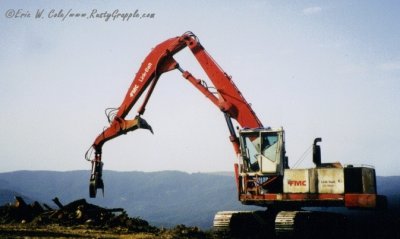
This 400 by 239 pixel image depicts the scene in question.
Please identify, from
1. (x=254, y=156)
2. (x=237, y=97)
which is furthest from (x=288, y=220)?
(x=237, y=97)

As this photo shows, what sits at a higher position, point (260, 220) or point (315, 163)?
point (315, 163)

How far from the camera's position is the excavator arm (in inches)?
704

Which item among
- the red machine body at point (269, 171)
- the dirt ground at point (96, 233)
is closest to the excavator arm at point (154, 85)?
the red machine body at point (269, 171)

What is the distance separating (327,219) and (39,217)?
43.5ft

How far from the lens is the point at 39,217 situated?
21.1 m

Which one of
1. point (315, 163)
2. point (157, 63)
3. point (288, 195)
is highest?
point (157, 63)

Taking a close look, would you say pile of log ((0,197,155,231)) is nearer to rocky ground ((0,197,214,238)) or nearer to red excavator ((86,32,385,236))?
rocky ground ((0,197,214,238))

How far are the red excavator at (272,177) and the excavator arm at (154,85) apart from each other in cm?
4

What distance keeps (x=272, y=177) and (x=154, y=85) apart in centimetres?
679

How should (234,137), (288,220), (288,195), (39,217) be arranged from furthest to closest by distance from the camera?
(39,217) → (234,137) → (288,195) → (288,220)

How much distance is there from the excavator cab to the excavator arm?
0.73 m

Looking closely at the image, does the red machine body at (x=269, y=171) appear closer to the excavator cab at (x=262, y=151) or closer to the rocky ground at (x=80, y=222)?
the excavator cab at (x=262, y=151)

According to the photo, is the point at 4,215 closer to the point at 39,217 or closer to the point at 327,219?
the point at 39,217

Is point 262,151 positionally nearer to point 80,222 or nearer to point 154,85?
point 154,85
